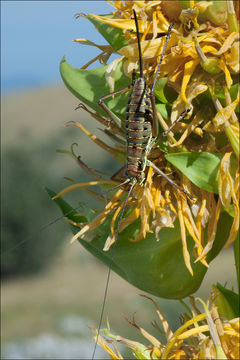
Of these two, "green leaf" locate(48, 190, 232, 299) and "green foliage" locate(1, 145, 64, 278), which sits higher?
"green leaf" locate(48, 190, 232, 299)

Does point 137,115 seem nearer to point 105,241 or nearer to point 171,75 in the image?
point 171,75

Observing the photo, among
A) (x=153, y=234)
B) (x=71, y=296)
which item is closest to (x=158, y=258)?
(x=153, y=234)

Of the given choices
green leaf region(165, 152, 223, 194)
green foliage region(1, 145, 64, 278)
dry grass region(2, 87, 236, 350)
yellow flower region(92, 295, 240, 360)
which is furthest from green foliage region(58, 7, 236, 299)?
green foliage region(1, 145, 64, 278)

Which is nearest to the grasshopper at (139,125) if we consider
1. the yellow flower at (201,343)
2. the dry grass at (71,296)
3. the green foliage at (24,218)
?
the yellow flower at (201,343)

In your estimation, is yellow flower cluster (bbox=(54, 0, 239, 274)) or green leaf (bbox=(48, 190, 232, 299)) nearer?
yellow flower cluster (bbox=(54, 0, 239, 274))

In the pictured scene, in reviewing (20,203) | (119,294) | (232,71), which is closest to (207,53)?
(232,71)

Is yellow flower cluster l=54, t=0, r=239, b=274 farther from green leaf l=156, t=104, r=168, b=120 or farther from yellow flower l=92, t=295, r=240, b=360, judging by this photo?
yellow flower l=92, t=295, r=240, b=360

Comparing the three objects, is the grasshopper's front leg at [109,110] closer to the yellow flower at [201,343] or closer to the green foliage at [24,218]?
the yellow flower at [201,343]
